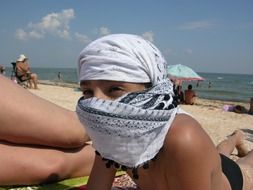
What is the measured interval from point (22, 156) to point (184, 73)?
51.0 feet

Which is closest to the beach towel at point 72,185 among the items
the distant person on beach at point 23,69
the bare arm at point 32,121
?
the bare arm at point 32,121

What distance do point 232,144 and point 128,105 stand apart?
250 cm

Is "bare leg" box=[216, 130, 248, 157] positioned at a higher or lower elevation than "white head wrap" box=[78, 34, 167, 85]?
lower

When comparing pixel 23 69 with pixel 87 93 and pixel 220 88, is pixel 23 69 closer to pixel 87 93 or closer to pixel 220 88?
pixel 87 93

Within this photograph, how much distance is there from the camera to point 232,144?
3.64m

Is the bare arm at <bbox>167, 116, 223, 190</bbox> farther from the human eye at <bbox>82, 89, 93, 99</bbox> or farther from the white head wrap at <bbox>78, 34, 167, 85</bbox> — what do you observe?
the human eye at <bbox>82, 89, 93, 99</bbox>

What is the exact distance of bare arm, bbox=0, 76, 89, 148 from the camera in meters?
2.17

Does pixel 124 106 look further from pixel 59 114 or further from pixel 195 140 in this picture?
pixel 59 114

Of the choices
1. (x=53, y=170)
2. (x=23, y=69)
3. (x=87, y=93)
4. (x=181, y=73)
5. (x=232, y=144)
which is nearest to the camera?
(x=87, y=93)

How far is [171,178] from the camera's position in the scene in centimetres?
153

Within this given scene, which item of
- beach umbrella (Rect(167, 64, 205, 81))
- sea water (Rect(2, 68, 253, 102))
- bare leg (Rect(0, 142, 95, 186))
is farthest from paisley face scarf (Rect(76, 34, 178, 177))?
sea water (Rect(2, 68, 253, 102))

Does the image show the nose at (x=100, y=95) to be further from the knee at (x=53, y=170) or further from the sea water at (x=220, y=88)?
the sea water at (x=220, y=88)

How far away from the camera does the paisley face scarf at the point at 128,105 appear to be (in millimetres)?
1441

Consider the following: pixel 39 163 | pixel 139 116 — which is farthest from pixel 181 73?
pixel 139 116
